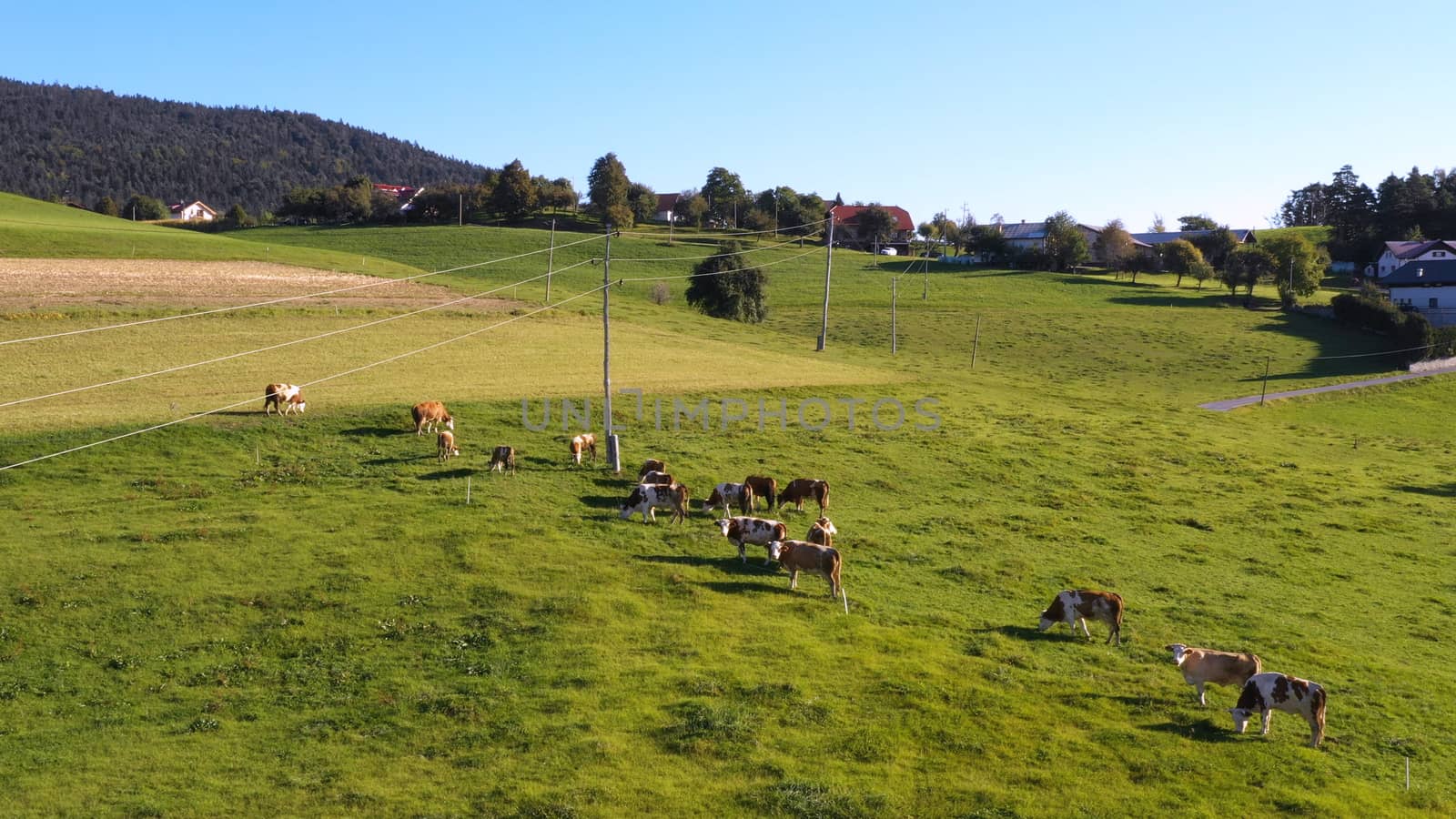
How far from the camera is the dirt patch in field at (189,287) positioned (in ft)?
201

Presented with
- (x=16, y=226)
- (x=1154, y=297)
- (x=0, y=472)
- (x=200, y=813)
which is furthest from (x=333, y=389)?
(x=1154, y=297)

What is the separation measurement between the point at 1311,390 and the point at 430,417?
59141 mm

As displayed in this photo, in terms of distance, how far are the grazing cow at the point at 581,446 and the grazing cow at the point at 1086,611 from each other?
17174 mm

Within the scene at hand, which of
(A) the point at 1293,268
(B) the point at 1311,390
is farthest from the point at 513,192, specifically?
(B) the point at 1311,390

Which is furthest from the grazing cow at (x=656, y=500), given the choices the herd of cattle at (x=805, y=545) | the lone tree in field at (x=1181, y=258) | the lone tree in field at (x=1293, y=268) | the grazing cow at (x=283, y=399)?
the lone tree in field at (x=1181, y=258)

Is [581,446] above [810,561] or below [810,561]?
above

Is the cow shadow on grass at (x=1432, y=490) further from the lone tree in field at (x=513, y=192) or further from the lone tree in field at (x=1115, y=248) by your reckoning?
the lone tree in field at (x=513, y=192)

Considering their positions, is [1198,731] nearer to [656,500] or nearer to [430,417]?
[656,500]

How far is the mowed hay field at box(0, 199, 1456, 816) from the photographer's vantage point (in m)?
16.6

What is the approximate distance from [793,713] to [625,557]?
9.10 metres

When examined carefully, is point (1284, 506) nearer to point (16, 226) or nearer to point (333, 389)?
point (333, 389)

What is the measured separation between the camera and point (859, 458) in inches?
1583

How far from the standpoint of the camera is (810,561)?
2536 cm

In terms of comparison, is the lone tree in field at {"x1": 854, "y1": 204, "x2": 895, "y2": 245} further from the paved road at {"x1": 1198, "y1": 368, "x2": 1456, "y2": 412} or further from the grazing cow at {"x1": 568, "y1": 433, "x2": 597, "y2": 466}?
the grazing cow at {"x1": 568, "y1": 433, "x2": 597, "y2": 466}
